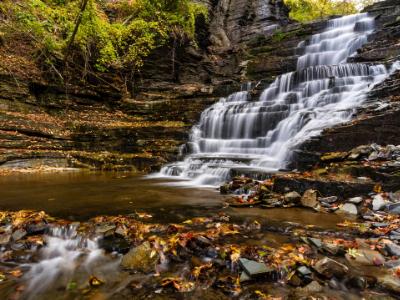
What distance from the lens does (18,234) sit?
409 centimetres

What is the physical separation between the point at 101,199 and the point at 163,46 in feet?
53.0

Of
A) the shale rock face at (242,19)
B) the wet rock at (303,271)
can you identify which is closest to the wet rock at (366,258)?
the wet rock at (303,271)

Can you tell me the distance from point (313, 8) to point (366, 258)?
42.3 metres

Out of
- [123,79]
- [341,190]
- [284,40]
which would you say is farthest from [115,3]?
[341,190]

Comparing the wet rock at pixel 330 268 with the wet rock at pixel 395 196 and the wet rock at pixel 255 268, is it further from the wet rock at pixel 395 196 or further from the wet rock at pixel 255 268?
the wet rock at pixel 395 196

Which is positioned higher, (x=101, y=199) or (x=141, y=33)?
(x=141, y=33)

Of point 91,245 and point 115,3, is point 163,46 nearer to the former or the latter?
point 115,3

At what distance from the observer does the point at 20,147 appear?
37.8 feet

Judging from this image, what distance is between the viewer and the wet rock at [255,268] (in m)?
2.98

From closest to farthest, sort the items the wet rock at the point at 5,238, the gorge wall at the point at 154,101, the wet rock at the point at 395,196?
the wet rock at the point at 5,238 < the wet rock at the point at 395,196 < the gorge wall at the point at 154,101

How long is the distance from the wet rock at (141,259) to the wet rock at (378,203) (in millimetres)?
3902

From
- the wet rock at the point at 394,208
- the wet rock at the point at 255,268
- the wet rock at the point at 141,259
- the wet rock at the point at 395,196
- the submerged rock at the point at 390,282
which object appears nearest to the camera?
the submerged rock at the point at 390,282

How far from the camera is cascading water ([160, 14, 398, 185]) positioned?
968 centimetres

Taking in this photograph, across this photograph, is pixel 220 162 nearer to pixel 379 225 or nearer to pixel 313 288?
pixel 379 225
